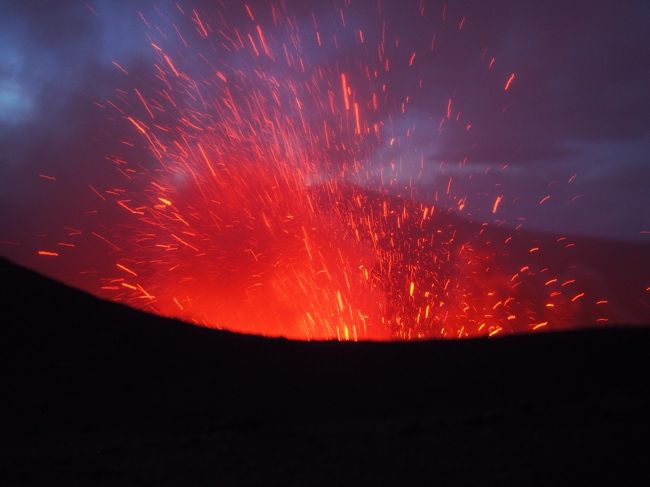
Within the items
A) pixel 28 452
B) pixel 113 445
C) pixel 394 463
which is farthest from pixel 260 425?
pixel 394 463

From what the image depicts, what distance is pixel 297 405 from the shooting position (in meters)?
14.7

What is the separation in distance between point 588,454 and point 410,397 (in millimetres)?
7295

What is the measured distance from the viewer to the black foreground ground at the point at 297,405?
25.5 feet

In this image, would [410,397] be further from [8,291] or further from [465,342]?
[8,291]

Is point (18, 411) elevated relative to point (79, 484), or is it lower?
elevated

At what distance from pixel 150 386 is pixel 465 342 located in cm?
949

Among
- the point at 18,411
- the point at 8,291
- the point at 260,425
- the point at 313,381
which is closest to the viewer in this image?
the point at 260,425

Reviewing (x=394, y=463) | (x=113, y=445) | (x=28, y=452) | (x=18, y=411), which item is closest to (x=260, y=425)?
(x=113, y=445)

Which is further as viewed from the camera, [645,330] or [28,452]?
[645,330]

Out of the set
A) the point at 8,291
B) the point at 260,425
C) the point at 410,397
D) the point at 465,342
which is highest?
the point at 8,291

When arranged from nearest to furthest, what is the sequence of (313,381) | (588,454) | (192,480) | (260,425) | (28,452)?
(588,454)
(192,480)
(28,452)
(260,425)
(313,381)

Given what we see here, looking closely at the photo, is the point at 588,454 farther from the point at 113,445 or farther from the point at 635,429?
the point at 113,445

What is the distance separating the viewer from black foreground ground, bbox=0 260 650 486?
25.5 feet

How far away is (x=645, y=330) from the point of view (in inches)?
660
